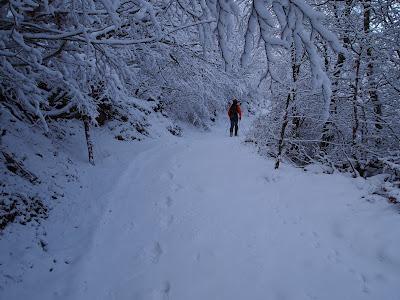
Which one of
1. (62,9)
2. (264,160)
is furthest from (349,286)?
(264,160)

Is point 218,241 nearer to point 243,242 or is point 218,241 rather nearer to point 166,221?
point 243,242

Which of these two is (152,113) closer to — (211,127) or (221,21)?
(211,127)

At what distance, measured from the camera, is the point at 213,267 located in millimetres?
4613

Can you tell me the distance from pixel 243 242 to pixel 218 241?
16.2 inches

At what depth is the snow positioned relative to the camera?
4.20m

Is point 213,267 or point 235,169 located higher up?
point 235,169

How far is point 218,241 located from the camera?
5273 millimetres

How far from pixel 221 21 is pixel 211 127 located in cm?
1912

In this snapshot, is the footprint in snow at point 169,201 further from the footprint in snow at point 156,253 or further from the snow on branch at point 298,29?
the snow on branch at point 298,29

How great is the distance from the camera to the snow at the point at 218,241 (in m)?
4.20

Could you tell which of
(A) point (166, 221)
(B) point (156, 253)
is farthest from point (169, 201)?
(B) point (156, 253)

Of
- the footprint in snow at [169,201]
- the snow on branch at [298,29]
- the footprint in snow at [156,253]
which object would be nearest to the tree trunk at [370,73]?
the footprint in snow at [169,201]

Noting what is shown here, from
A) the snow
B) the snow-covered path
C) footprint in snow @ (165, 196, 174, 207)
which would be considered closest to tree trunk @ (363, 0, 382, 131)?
the snow

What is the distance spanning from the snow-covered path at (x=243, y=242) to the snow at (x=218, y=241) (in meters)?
0.02
